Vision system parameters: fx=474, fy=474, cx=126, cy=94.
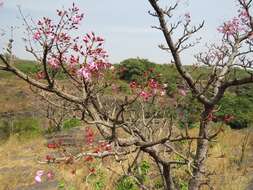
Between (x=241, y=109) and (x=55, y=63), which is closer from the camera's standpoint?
(x=55, y=63)

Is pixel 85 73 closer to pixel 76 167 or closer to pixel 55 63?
pixel 55 63

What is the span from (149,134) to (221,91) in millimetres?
849

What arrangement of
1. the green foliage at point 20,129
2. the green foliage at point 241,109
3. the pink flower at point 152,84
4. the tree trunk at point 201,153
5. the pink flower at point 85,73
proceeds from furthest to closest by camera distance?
the green foliage at point 20,129 < the green foliage at point 241,109 < the pink flower at point 152,84 < the tree trunk at point 201,153 < the pink flower at point 85,73

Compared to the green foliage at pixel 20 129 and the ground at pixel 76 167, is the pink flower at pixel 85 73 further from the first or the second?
the green foliage at pixel 20 129

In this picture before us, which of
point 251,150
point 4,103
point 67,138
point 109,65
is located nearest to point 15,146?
point 67,138

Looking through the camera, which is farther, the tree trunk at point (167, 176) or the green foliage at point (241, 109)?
the green foliage at point (241, 109)

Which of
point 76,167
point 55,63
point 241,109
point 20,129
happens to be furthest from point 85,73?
point 20,129

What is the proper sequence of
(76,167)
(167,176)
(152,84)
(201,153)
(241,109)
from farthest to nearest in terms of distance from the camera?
(241,109), (76,167), (152,84), (201,153), (167,176)

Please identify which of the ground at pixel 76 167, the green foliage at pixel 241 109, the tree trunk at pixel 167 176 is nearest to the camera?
the tree trunk at pixel 167 176

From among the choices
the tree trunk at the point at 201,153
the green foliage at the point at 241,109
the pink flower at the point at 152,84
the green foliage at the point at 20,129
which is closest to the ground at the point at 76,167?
the tree trunk at the point at 201,153

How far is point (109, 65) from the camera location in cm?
457

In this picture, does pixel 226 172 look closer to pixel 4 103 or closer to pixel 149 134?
pixel 149 134

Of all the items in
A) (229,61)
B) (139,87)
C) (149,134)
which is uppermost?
(229,61)

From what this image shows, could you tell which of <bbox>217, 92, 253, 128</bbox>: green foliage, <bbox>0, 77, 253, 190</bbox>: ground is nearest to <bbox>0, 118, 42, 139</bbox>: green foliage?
<bbox>0, 77, 253, 190</bbox>: ground
